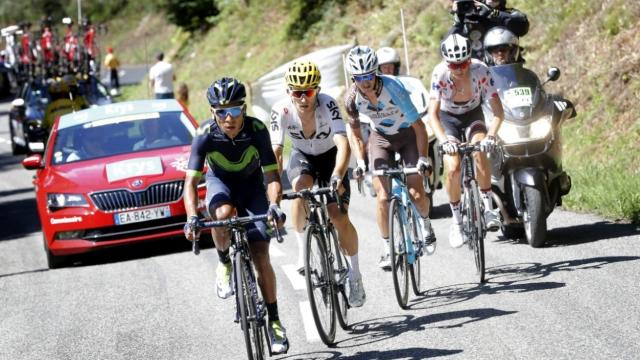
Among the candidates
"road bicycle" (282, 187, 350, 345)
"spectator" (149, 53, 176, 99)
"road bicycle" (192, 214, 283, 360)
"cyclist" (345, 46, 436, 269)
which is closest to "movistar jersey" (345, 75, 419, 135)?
"cyclist" (345, 46, 436, 269)

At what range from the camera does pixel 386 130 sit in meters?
10.9

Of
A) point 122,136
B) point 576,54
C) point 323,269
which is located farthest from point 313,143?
point 576,54

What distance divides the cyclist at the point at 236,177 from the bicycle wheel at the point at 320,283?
1.22 feet

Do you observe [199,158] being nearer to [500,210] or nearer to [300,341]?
[300,341]

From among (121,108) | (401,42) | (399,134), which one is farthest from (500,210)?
(401,42)

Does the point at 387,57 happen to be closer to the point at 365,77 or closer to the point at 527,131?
the point at 527,131

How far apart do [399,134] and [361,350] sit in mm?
2971

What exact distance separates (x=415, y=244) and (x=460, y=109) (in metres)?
1.66

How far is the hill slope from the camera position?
15.1 metres

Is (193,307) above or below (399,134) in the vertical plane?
below

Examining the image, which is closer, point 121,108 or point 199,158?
point 199,158

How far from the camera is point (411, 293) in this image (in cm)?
1044

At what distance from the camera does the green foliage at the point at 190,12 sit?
164ft

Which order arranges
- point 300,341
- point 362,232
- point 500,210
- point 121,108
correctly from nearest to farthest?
point 300,341, point 500,210, point 362,232, point 121,108
